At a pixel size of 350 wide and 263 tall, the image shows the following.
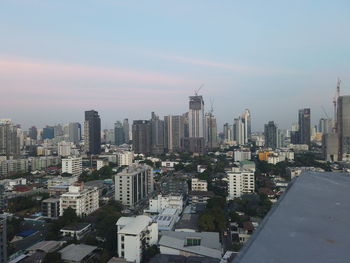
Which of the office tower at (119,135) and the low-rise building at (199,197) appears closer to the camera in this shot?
the low-rise building at (199,197)

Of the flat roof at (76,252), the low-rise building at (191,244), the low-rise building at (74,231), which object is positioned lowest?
the low-rise building at (74,231)

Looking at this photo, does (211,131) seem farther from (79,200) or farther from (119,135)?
(79,200)

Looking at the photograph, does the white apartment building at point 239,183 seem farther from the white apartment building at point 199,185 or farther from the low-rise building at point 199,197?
the low-rise building at point 199,197

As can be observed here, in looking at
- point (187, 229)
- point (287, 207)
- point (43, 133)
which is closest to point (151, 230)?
point (187, 229)

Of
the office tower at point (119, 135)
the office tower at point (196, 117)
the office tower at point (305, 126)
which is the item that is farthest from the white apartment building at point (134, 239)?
the office tower at point (119, 135)

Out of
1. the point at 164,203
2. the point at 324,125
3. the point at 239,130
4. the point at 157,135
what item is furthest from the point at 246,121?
the point at 164,203
